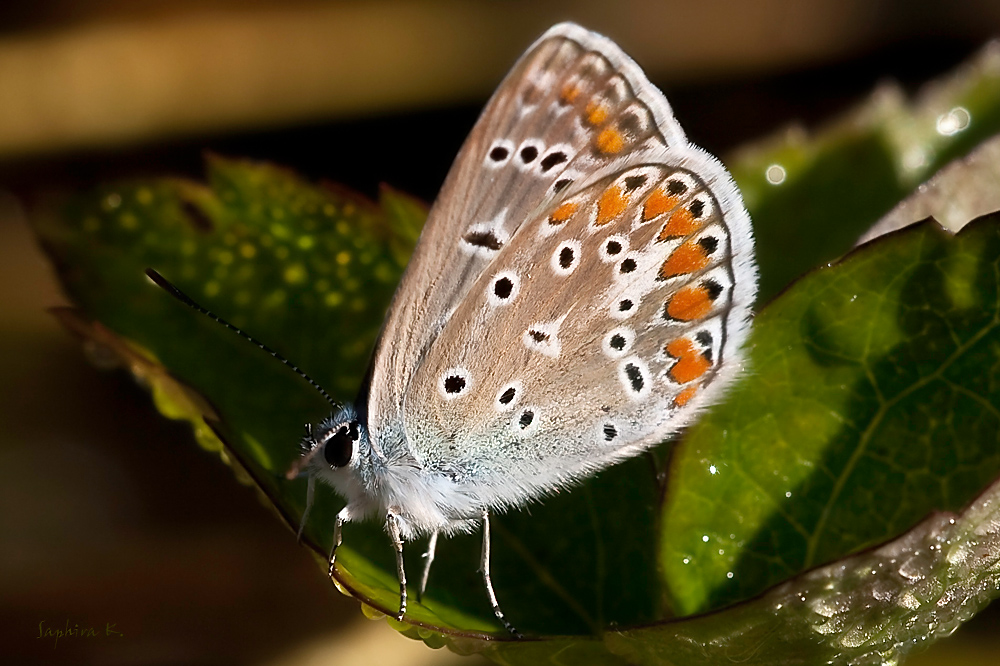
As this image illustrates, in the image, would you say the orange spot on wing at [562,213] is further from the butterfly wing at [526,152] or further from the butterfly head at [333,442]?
the butterfly head at [333,442]

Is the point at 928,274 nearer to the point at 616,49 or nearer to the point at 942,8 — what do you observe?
the point at 616,49

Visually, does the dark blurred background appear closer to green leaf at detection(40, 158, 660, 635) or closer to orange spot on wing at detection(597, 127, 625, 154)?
green leaf at detection(40, 158, 660, 635)

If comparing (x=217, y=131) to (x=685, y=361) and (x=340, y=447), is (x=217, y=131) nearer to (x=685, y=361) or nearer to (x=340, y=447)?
(x=340, y=447)

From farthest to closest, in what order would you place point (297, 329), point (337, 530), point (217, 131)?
point (217, 131) < point (297, 329) < point (337, 530)

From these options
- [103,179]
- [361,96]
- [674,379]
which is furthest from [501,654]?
[361,96]

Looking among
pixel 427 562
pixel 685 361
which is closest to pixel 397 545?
pixel 427 562

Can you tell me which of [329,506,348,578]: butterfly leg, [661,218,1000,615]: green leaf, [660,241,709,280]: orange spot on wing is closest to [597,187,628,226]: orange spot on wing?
[660,241,709,280]: orange spot on wing

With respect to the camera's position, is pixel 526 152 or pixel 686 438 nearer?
pixel 686 438
